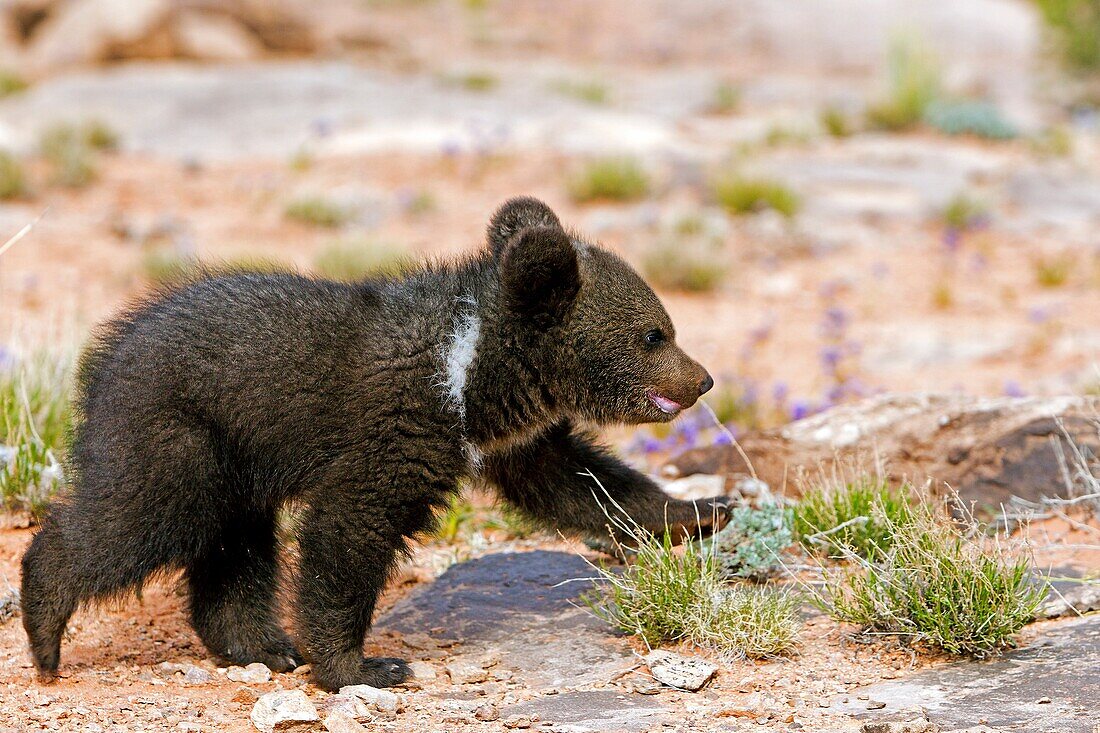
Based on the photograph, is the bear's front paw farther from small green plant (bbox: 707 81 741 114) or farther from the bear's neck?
small green plant (bbox: 707 81 741 114)

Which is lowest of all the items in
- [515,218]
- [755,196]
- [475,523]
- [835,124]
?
[475,523]

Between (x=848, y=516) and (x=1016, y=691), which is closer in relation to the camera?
(x=1016, y=691)

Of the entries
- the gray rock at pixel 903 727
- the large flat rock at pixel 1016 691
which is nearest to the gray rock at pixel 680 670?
the large flat rock at pixel 1016 691

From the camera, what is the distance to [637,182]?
14.6 meters

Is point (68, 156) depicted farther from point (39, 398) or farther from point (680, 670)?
point (680, 670)

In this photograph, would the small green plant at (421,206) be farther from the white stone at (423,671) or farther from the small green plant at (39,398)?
the white stone at (423,671)

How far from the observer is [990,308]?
12055 mm

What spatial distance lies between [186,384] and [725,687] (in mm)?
2138

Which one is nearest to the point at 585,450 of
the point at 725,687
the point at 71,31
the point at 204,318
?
the point at 725,687

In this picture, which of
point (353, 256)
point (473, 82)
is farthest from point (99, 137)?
point (353, 256)

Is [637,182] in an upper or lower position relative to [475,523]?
upper

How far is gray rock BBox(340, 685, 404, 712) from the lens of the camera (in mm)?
4199

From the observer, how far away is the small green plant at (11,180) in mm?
14133

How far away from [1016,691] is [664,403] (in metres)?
1.63
